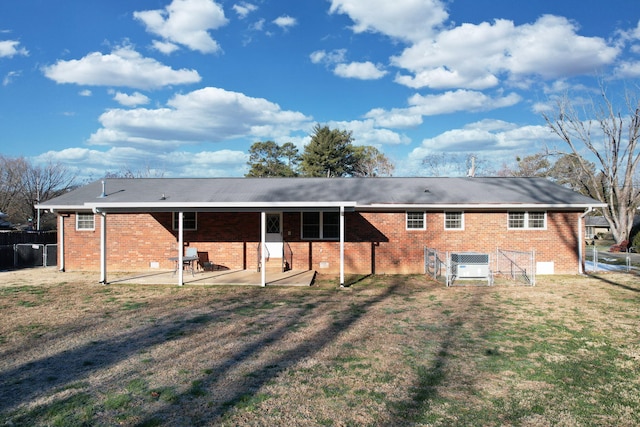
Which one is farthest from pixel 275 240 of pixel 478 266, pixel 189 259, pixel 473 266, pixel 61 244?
pixel 61 244

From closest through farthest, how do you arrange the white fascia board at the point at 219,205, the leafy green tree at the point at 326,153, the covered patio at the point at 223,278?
the white fascia board at the point at 219,205, the covered patio at the point at 223,278, the leafy green tree at the point at 326,153

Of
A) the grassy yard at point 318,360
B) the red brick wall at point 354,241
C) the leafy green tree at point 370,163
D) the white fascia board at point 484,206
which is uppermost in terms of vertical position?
the leafy green tree at point 370,163

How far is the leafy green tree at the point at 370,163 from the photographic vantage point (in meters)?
44.8

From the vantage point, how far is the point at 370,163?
4628 cm

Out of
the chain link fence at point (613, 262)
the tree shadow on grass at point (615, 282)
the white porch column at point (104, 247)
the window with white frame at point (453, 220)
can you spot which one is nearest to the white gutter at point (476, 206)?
the window with white frame at point (453, 220)

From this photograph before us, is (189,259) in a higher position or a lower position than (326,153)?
lower

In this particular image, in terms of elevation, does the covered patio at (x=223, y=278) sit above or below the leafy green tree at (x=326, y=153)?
below

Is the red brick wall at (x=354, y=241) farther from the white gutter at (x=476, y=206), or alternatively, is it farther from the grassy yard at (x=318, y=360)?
the grassy yard at (x=318, y=360)

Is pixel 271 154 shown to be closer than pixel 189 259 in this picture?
No

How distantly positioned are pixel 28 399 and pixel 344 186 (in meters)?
12.6

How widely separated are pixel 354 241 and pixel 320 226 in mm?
1265

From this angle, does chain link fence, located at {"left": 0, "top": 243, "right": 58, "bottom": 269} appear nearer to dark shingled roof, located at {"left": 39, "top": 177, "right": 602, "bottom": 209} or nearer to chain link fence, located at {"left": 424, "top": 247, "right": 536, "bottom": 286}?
dark shingled roof, located at {"left": 39, "top": 177, "right": 602, "bottom": 209}

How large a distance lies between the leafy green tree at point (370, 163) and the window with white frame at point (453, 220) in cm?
3025

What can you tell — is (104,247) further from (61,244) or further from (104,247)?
(61,244)
